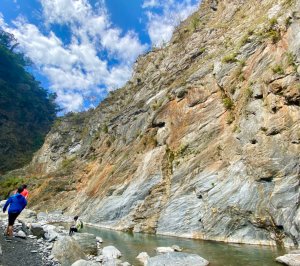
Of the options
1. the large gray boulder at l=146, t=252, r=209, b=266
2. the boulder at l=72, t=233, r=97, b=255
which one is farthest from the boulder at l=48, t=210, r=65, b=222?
the large gray boulder at l=146, t=252, r=209, b=266

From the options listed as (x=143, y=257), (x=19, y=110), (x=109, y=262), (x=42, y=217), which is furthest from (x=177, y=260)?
(x=19, y=110)

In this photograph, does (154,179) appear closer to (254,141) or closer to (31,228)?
(254,141)

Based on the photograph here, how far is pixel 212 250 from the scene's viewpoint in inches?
843

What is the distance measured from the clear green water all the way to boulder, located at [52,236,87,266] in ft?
10.5

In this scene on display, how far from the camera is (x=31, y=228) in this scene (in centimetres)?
2292

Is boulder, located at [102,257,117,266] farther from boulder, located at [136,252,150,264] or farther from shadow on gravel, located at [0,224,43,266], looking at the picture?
shadow on gravel, located at [0,224,43,266]

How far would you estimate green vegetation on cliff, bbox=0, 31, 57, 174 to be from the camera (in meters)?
98.3

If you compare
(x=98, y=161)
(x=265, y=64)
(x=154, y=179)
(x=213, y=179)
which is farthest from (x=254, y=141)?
(x=98, y=161)

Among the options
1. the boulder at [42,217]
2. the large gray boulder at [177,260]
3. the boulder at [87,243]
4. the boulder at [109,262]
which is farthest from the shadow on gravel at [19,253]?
the boulder at [42,217]

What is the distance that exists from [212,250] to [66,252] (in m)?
Answer: 9.15

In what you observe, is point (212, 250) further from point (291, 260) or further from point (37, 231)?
point (37, 231)

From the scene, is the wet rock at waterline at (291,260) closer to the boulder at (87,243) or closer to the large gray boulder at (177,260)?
the large gray boulder at (177,260)

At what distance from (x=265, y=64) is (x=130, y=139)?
2353 cm

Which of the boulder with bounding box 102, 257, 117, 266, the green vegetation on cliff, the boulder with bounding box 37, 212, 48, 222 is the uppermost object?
the green vegetation on cliff
